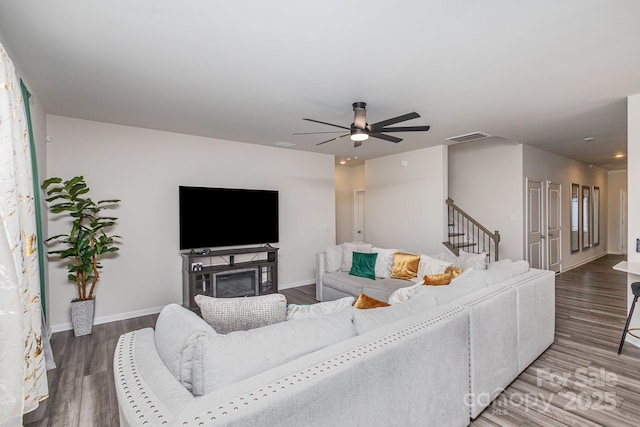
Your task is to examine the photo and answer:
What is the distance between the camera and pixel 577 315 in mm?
4043

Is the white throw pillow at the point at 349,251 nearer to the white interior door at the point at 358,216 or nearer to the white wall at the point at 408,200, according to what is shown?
the white wall at the point at 408,200

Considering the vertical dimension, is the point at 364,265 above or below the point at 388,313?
below

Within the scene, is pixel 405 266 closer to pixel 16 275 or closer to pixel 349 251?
pixel 349 251

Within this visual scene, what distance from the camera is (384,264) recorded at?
448 cm

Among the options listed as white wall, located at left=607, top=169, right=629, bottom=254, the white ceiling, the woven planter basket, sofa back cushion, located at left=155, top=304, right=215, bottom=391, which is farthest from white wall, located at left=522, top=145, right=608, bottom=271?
the woven planter basket

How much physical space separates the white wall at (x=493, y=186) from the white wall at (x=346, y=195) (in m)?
2.48

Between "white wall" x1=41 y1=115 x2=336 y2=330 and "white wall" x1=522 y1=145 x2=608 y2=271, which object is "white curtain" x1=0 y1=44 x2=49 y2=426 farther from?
"white wall" x1=522 y1=145 x2=608 y2=271

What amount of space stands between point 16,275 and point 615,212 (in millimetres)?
12901

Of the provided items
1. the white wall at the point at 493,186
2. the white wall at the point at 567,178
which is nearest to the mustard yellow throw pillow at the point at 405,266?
the white wall at the point at 493,186

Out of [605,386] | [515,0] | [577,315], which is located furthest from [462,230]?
[515,0]

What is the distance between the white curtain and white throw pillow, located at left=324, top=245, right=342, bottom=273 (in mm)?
3364

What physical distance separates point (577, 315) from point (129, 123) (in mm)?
6308

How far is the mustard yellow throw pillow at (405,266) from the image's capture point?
4.22 m

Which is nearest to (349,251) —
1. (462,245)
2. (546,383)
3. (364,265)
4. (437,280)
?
(364,265)
